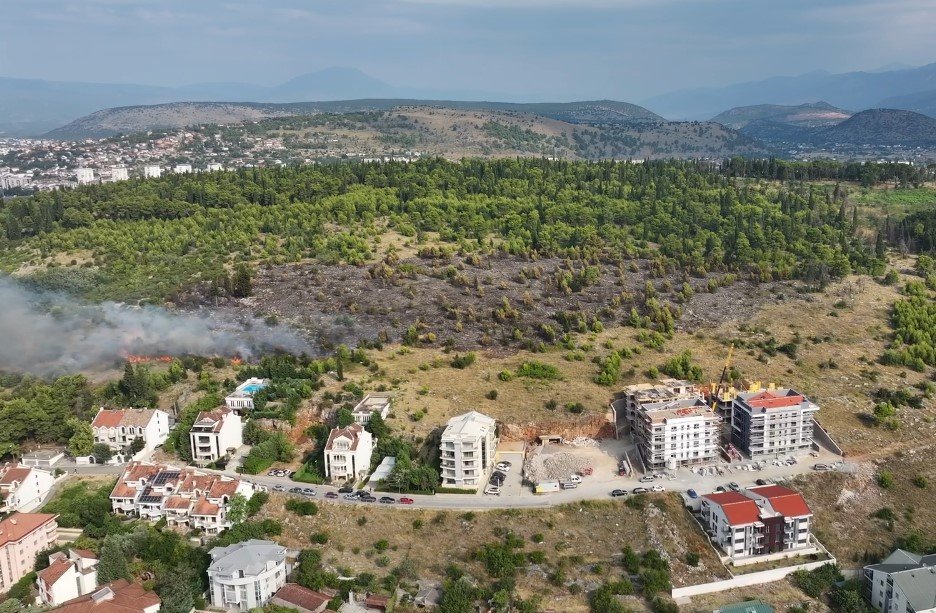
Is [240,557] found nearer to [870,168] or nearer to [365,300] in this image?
[365,300]

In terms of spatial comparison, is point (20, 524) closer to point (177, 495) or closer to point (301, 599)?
point (177, 495)

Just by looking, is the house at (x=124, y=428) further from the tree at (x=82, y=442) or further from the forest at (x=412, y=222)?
the forest at (x=412, y=222)

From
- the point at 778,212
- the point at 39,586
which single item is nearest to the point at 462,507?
the point at 39,586

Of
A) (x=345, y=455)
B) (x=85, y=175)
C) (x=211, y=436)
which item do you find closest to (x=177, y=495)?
(x=211, y=436)

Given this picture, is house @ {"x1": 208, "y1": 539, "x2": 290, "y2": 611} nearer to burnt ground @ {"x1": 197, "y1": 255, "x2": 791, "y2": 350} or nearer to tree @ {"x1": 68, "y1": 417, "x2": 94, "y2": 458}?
tree @ {"x1": 68, "y1": 417, "x2": 94, "y2": 458}

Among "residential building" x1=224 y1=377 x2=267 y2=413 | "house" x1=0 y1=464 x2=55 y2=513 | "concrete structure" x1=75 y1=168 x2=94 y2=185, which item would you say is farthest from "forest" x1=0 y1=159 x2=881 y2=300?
"concrete structure" x1=75 y1=168 x2=94 y2=185
